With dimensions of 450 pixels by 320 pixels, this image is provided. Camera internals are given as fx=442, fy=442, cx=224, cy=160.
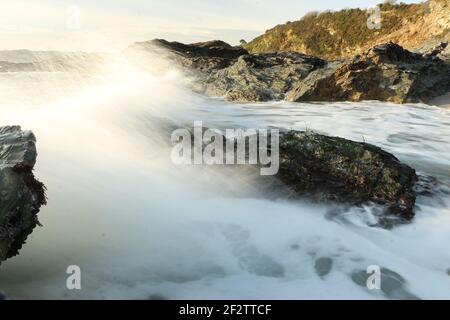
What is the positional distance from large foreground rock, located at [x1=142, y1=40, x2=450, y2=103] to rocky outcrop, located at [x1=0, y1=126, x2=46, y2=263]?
13.6 m

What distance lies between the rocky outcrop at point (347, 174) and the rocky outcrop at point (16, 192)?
11.7ft

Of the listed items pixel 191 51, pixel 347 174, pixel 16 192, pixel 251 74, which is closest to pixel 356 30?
pixel 191 51

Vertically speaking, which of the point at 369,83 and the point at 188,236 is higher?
the point at 369,83

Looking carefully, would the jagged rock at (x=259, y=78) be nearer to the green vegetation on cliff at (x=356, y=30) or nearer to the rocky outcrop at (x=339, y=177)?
the rocky outcrop at (x=339, y=177)

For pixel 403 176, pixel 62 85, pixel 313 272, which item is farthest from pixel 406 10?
pixel 313 272

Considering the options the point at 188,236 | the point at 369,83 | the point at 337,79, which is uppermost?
the point at 337,79

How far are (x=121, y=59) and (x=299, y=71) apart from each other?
1385 centimetres

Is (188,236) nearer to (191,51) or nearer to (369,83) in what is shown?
(369,83)

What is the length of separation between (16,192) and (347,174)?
4557mm

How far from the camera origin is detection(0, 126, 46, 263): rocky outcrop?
4.38 metres

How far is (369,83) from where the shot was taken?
18266 millimetres

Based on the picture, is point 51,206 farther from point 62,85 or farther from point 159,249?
point 62,85

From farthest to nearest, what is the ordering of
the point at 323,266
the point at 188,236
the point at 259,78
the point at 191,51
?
the point at 191,51 → the point at 259,78 → the point at 188,236 → the point at 323,266

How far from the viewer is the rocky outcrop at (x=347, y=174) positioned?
649 cm
